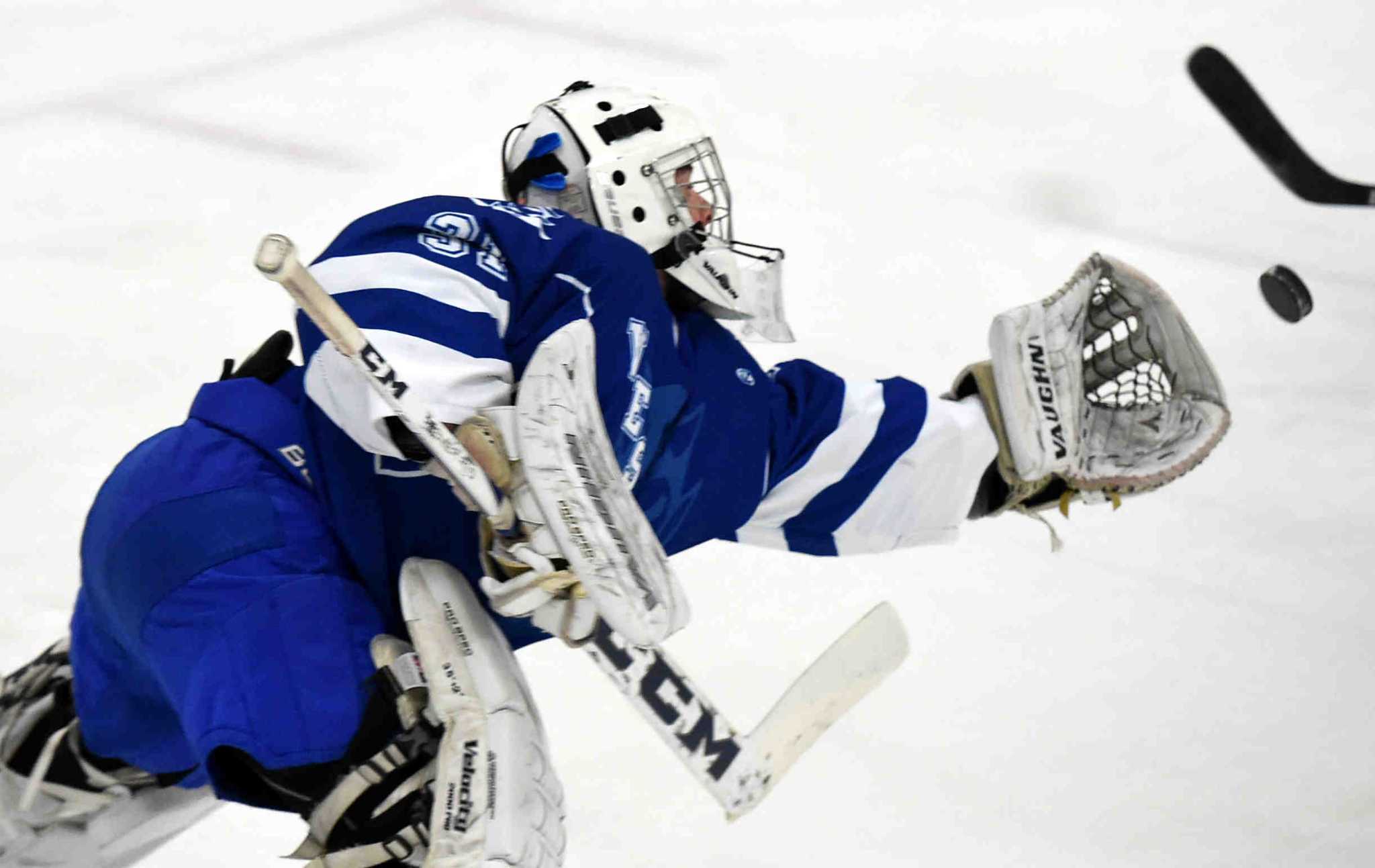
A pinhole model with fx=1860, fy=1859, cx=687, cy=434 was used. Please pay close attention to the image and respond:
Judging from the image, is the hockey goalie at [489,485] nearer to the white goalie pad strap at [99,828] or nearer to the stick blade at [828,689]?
the white goalie pad strap at [99,828]

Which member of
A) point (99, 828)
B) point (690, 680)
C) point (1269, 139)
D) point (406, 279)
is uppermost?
point (406, 279)

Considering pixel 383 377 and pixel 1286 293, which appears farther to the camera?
pixel 1286 293

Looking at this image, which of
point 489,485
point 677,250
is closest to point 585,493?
point 489,485

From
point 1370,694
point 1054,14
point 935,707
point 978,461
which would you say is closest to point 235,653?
point 978,461

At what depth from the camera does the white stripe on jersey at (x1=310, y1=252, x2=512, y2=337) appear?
1.65 meters

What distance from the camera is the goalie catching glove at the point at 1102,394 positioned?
216 centimetres

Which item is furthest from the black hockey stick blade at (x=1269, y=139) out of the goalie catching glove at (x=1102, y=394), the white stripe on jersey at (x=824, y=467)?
the white stripe on jersey at (x=824, y=467)

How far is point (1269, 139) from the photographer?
250 centimetres

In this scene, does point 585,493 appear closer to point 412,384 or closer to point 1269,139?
point 412,384

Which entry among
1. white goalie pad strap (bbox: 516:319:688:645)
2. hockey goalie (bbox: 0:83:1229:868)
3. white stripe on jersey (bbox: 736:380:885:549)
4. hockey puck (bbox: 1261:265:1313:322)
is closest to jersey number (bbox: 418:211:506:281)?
hockey goalie (bbox: 0:83:1229:868)

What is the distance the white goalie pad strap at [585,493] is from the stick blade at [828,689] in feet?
1.10

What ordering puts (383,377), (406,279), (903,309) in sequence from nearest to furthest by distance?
(383,377) < (406,279) < (903,309)

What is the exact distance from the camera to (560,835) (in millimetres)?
1684

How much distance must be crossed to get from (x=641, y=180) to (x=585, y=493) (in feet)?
1.81
